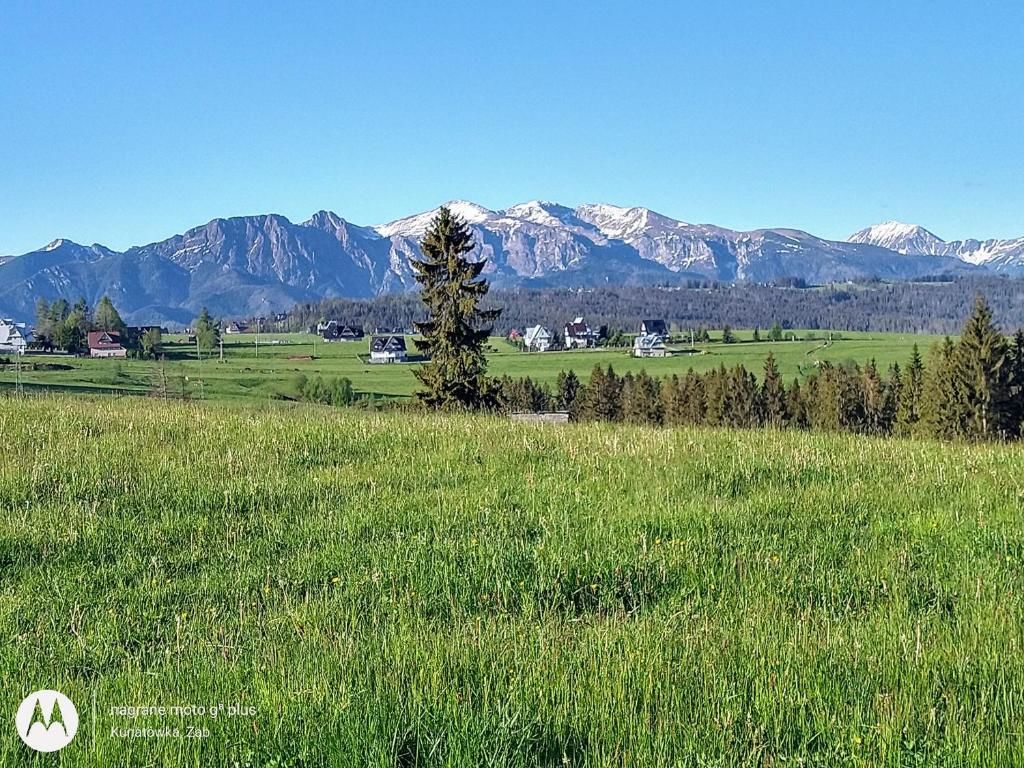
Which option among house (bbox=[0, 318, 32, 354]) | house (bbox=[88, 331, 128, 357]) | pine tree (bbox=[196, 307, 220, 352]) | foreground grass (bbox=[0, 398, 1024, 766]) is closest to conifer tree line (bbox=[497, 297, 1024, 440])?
foreground grass (bbox=[0, 398, 1024, 766])

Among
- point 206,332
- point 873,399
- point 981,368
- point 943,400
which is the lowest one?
Result: point 873,399

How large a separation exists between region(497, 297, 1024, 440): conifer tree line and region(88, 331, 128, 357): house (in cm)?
5687

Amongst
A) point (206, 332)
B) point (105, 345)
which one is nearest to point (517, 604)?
point (105, 345)

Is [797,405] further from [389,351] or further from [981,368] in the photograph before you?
[389,351]

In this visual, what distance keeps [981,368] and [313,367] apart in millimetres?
119955

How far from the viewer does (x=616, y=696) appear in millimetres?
4676

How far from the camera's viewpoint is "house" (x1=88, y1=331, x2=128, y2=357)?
120 m

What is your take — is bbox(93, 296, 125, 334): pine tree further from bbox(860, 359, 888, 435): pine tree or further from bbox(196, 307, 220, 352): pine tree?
bbox(860, 359, 888, 435): pine tree

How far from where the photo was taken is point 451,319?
130 ft

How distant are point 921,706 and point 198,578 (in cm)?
526

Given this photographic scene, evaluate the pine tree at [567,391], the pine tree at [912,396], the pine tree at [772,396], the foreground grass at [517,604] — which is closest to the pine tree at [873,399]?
the pine tree at [912,396]

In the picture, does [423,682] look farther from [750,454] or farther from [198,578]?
[750,454]

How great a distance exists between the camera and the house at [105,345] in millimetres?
120188

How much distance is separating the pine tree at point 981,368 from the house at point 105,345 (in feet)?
339
